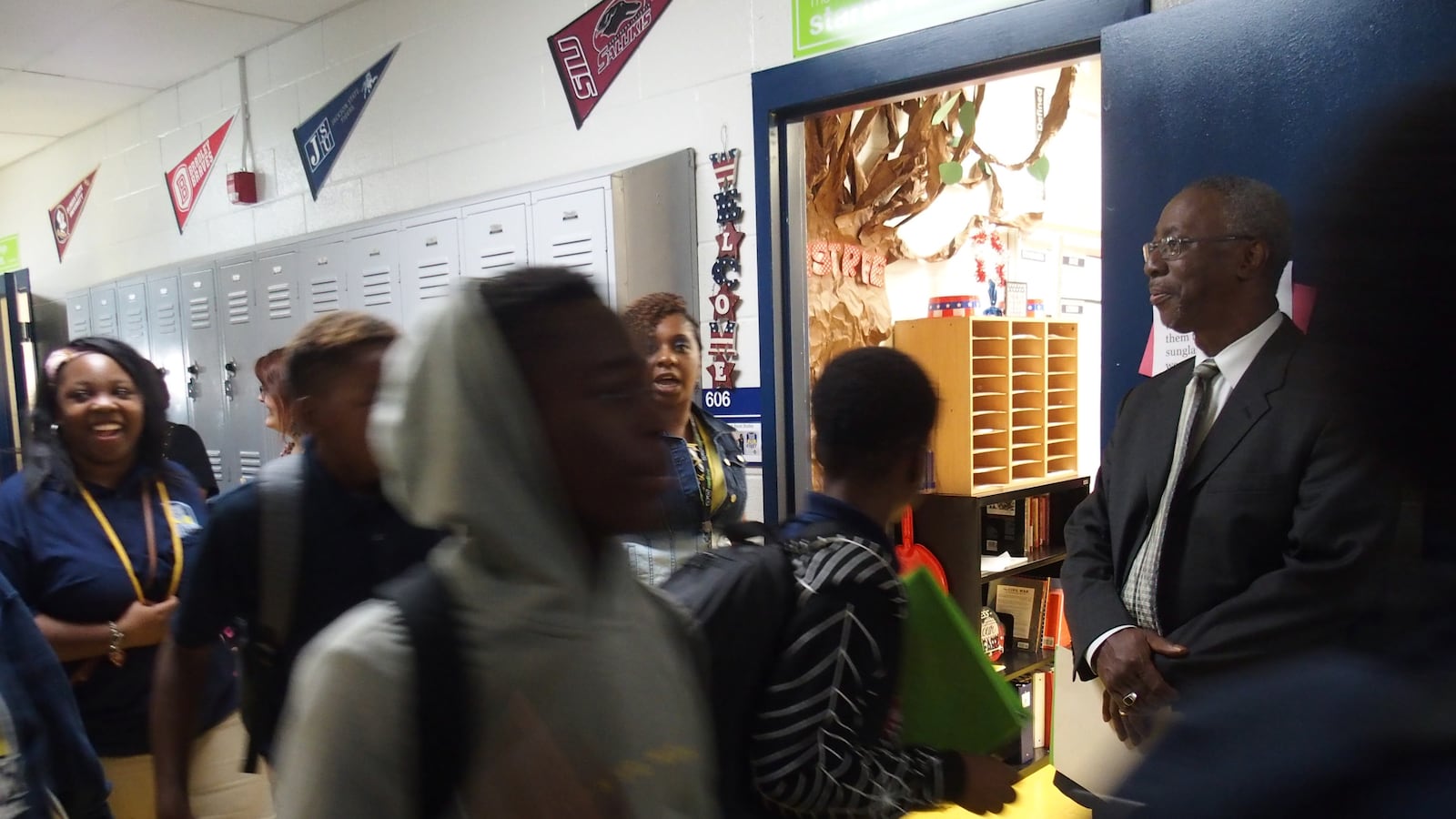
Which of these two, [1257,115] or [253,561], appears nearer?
[253,561]

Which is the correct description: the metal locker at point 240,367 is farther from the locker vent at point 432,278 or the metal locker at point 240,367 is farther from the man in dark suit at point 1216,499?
the man in dark suit at point 1216,499

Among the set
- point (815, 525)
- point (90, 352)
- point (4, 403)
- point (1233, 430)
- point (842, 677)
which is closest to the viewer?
point (842, 677)

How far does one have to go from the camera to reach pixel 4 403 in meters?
6.23

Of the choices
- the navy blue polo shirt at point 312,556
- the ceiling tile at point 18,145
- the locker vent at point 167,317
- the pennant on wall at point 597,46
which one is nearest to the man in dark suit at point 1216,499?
the navy blue polo shirt at point 312,556

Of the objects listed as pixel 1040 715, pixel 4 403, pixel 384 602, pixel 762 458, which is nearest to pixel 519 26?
pixel 762 458

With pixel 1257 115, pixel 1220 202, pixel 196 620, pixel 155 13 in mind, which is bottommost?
pixel 196 620

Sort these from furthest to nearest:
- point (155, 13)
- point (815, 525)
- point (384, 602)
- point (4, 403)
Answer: point (4, 403) → point (155, 13) → point (815, 525) → point (384, 602)

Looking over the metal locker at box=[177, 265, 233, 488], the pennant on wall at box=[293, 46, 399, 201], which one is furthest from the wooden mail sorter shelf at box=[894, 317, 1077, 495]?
the metal locker at box=[177, 265, 233, 488]

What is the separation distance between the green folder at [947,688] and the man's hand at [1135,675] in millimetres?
494

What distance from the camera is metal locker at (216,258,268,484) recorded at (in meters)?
4.31

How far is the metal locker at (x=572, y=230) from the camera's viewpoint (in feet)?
9.65

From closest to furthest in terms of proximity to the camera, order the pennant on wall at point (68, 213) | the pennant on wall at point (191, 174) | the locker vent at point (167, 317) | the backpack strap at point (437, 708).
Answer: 1. the backpack strap at point (437, 708)
2. the pennant on wall at point (191, 174)
3. the locker vent at point (167, 317)
4. the pennant on wall at point (68, 213)

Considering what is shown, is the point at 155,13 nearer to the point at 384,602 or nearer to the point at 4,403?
the point at 4,403

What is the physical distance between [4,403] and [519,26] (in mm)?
5204
